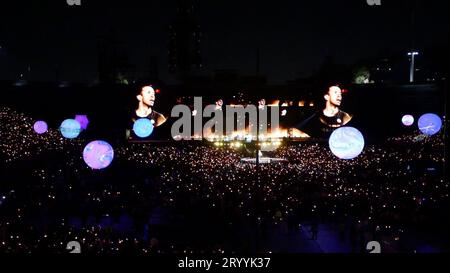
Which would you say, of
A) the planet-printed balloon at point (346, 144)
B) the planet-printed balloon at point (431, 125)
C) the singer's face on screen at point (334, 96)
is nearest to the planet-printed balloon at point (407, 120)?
the singer's face on screen at point (334, 96)

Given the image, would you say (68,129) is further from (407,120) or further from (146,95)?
(407,120)

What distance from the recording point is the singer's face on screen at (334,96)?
72.4 ft

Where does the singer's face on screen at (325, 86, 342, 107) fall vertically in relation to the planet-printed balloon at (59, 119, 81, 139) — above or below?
above

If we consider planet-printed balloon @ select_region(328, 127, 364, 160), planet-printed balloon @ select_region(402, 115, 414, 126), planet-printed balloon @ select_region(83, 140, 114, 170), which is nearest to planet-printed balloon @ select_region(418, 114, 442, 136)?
planet-printed balloon @ select_region(328, 127, 364, 160)

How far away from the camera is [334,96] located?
72.6ft

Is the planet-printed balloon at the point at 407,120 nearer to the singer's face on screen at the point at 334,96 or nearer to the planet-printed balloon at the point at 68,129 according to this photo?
the singer's face on screen at the point at 334,96

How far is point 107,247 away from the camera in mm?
6840

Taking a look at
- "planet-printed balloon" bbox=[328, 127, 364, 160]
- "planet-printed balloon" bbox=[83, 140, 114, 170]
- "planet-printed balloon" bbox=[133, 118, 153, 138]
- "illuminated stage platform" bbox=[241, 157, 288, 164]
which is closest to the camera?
"planet-printed balloon" bbox=[328, 127, 364, 160]

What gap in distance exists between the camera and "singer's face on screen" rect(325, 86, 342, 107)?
22.1m

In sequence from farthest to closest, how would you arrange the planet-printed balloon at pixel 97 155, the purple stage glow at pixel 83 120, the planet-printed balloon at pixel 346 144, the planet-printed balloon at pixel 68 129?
→ the purple stage glow at pixel 83 120 → the planet-printed balloon at pixel 68 129 → the planet-printed balloon at pixel 97 155 → the planet-printed balloon at pixel 346 144

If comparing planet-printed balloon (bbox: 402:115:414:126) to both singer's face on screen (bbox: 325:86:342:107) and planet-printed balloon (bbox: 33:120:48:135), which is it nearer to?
singer's face on screen (bbox: 325:86:342:107)

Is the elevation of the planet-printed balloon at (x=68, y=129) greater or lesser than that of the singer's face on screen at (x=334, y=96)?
lesser

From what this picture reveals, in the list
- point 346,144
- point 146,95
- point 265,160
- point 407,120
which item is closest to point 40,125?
point 146,95
